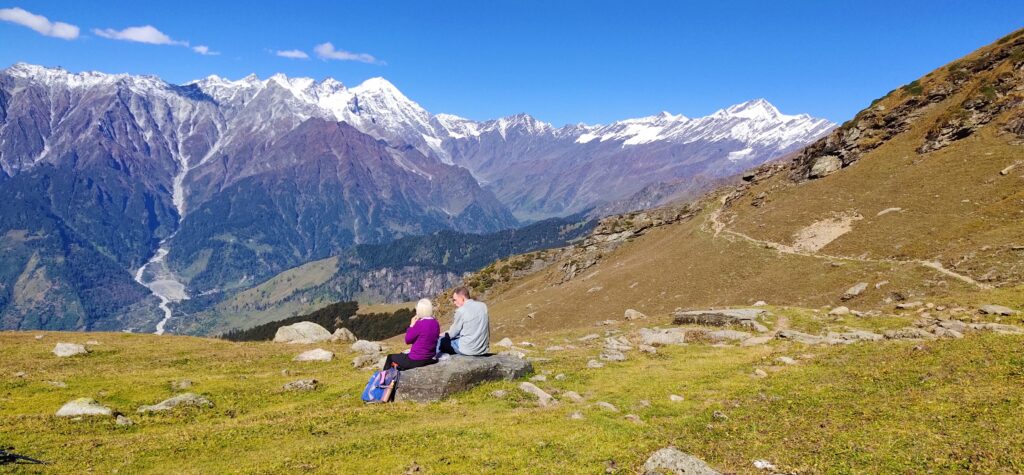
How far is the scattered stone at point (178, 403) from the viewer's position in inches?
906

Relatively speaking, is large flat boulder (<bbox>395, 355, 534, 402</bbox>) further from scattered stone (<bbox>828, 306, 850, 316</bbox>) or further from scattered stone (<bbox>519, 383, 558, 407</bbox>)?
scattered stone (<bbox>828, 306, 850, 316</bbox>)

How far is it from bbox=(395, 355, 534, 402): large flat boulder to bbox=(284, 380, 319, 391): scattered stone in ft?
19.4

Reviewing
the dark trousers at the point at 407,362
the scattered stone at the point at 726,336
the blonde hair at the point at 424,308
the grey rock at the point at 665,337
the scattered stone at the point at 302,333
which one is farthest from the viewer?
the scattered stone at the point at 302,333

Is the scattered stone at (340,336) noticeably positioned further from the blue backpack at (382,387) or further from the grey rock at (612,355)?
the blue backpack at (382,387)

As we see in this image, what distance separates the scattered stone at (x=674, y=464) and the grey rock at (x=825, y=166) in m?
84.7

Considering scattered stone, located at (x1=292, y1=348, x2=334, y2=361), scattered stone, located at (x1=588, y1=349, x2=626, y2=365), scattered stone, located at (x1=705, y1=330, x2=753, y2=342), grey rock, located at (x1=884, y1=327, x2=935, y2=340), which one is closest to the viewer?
grey rock, located at (x1=884, y1=327, x2=935, y2=340)

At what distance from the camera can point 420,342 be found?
24406mm

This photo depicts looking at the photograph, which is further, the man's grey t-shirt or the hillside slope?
the hillside slope

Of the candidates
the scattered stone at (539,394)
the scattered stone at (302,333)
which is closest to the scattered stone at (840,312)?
the scattered stone at (539,394)

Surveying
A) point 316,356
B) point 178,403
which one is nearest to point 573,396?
point 178,403

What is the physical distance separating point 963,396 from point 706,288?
49508 mm

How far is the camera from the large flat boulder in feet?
78.1

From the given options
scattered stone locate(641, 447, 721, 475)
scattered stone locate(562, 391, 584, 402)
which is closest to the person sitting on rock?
scattered stone locate(562, 391, 584, 402)

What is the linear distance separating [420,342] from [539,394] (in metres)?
5.88
